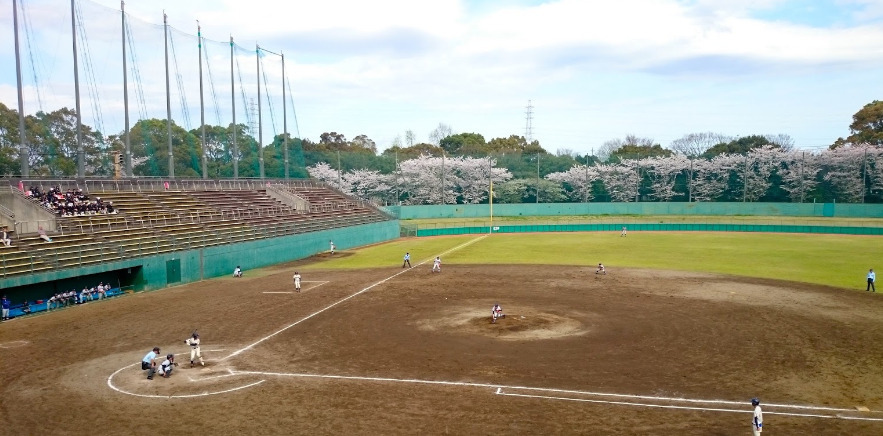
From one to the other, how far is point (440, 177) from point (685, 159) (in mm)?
50619

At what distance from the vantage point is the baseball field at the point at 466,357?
1719 cm

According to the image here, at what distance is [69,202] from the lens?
4222 centimetres

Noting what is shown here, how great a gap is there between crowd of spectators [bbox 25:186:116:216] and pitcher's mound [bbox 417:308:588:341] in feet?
93.1

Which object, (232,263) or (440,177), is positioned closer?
(232,263)

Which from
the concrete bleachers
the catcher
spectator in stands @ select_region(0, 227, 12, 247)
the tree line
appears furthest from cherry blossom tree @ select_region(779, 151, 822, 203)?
spectator in stands @ select_region(0, 227, 12, 247)

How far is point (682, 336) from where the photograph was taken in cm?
2566

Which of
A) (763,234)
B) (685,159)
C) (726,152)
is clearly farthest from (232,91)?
(726,152)

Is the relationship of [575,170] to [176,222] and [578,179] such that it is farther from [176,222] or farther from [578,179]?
[176,222]

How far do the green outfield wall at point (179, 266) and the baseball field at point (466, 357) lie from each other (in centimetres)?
185

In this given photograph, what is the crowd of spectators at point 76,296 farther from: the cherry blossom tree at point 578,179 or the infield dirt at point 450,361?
the cherry blossom tree at point 578,179

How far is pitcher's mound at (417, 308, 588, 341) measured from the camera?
1041 inches

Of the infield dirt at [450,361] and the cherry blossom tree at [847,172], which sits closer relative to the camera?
the infield dirt at [450,361]

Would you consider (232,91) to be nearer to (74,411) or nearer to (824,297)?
(74,411)

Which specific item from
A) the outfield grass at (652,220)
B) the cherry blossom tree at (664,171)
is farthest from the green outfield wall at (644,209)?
the cherry blossom tree at (664,171)
